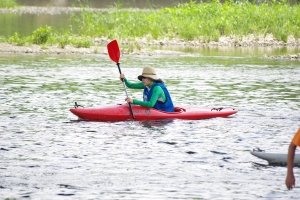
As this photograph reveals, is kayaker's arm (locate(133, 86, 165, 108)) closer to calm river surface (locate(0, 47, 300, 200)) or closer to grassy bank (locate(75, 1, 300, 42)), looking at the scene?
calm river surface (locate(0, 47, 300, 200))

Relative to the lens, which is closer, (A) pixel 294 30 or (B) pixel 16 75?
(B) pixel 16 75

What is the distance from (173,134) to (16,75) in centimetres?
902

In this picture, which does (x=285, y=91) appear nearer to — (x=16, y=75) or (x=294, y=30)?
(x=16, y=75)

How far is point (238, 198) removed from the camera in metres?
7.40

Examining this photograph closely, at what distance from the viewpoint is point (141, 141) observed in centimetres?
1054

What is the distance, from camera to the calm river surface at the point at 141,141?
7.78 metres

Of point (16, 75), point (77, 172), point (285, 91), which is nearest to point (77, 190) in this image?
point (77, 172)

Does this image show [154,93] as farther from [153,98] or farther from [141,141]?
[141,141]

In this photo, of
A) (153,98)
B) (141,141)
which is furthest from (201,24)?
(141,141)

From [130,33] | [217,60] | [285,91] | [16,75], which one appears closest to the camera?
[285,91]

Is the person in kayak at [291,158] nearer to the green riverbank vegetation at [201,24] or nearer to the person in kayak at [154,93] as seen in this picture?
the person in kayak at [154,93]

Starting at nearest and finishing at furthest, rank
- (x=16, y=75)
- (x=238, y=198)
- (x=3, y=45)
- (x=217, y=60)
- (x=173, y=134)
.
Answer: (x=238, y=198) → (x=173, y=134) → (x=16, y=75) → (x=217, y=60) → (x=3, y=45)

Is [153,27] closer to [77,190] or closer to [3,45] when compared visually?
[3,45]

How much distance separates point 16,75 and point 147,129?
8.47 m
